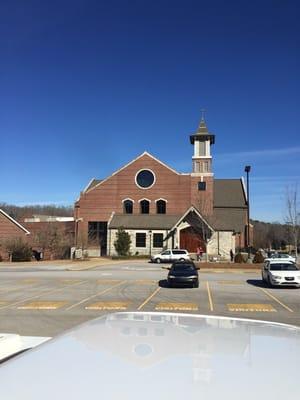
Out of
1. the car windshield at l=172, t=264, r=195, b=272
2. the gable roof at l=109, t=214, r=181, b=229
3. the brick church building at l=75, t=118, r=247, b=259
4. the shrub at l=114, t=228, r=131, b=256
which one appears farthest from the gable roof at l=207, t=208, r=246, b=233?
the car windshield at l=172, t=264, r=195, b=272

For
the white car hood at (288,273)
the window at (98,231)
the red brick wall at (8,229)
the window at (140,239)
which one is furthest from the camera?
the window at (98,231)

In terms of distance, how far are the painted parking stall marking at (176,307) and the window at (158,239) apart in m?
39.6

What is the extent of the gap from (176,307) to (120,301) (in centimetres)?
265

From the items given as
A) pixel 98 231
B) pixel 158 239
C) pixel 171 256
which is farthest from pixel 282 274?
pixel 98 231

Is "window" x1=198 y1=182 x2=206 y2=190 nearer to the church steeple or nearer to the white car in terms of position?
the church steeple

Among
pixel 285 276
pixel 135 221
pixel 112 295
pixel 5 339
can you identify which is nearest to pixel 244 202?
pixel 135 221

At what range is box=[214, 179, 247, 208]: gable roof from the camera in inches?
2630

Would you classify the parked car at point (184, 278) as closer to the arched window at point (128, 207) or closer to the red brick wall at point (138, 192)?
the red brick wall at point (138, 192)

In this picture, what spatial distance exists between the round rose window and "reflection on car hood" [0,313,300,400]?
194 feet

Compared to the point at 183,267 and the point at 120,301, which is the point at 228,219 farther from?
the point at 120,301

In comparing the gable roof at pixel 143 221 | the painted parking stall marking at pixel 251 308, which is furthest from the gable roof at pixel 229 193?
the painted parking stall marking at pixel 251 308

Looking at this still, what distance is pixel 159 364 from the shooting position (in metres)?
2.43

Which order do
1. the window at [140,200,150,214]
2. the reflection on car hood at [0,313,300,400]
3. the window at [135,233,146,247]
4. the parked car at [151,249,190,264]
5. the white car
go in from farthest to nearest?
the window at [140,200,150,214] < the window at [135,233,146,247] < the parked car at [151,249,190,264] < the white car < the reflection on car hood at [0,313,300,400]

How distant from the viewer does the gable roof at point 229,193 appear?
66812mm
